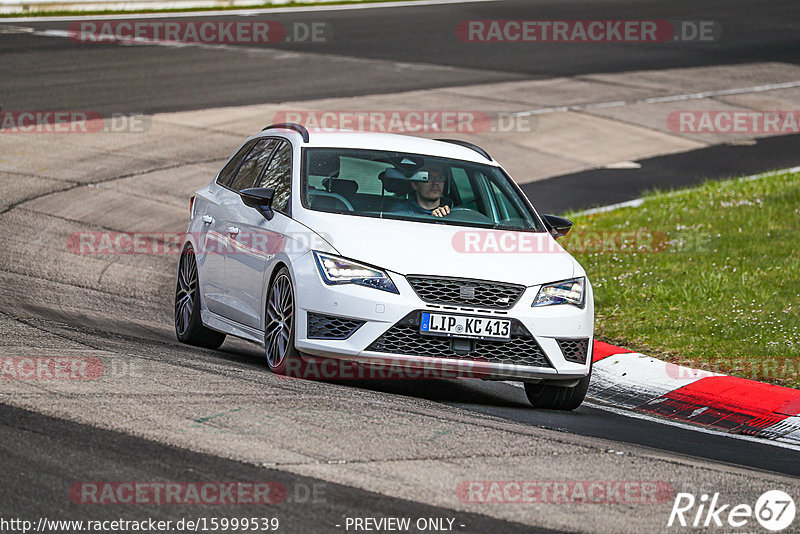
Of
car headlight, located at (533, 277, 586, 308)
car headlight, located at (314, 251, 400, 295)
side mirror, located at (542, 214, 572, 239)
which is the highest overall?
side mirror, located at (542, 214, 572, 239)

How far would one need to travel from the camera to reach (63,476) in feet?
18.2

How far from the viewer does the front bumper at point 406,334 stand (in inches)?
315

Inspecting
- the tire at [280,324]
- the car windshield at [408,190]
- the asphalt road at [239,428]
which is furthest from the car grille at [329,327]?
the car windshield at [408,190]

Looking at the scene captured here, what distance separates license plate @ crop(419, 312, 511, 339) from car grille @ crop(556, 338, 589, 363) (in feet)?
1.62

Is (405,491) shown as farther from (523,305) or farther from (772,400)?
(772,400)

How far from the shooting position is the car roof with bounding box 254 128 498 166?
31.4 feet

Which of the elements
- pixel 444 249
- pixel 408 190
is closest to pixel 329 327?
pixel 444 249

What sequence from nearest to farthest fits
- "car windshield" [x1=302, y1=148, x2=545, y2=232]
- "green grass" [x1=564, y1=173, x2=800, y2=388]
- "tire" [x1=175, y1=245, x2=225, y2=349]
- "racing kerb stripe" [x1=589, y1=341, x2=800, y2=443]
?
"racing kerb stripe" [x1=589, y1=341, x2=800, y2=443], "car windshield" [x1=302, y1=148, x2=545, y2=232], "tire" [x1=175, y1=245, x2=225, y2=349], "green grass" [x1=564, y1=173, x2=800, y2=388]

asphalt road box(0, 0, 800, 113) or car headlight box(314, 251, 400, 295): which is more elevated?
asphalt road box(0, 0, 800, 113)

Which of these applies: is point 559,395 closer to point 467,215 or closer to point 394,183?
point 467,215

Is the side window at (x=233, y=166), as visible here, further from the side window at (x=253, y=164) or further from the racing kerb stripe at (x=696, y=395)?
the racing kerb stripe at (x=696, y=395)

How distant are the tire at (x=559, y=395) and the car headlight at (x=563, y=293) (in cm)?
53

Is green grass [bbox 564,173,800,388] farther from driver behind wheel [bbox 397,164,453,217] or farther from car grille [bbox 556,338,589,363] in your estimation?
driver behind wheel [bbox 397,164,453,217]

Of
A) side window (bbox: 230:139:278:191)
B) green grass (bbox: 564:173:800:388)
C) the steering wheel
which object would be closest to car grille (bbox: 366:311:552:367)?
the steering wheel
